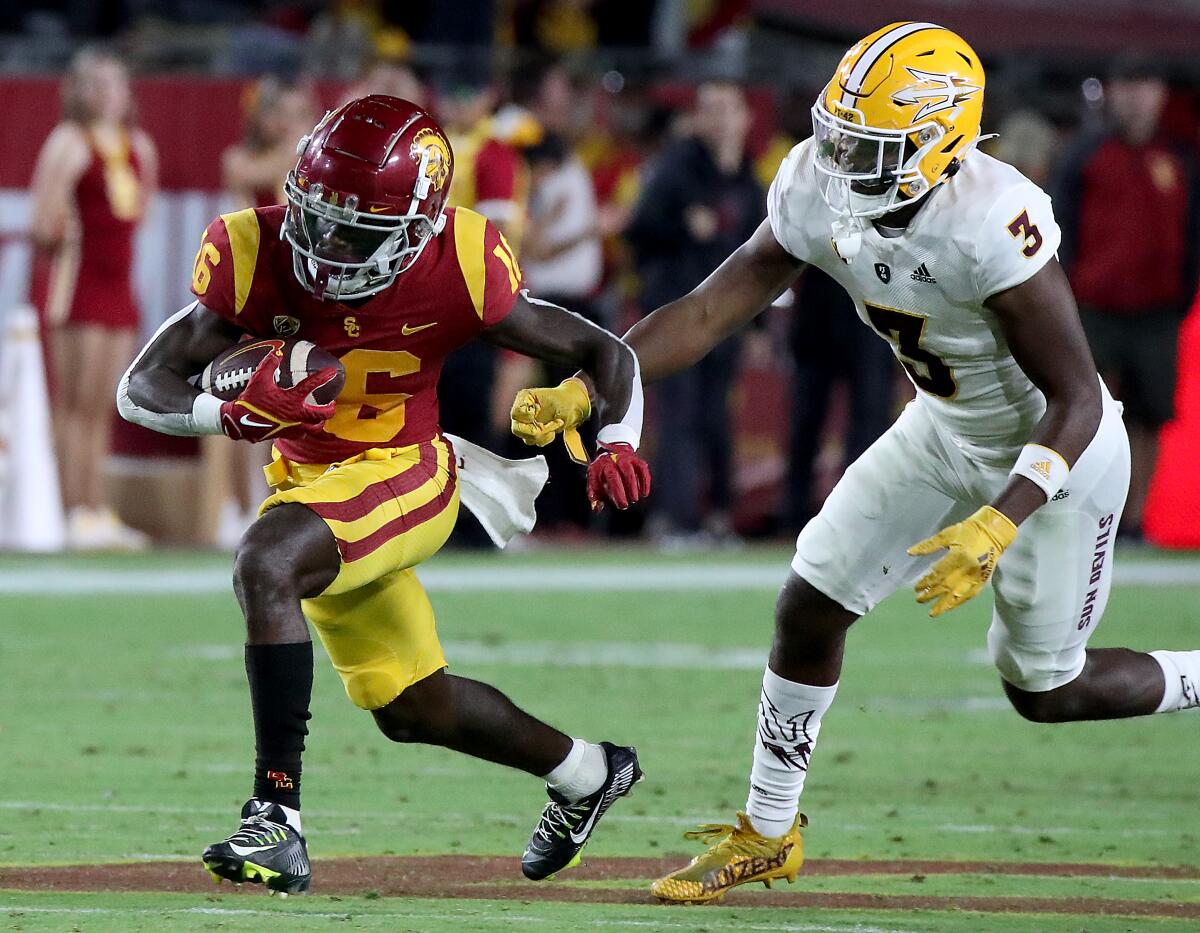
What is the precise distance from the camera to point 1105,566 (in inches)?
209

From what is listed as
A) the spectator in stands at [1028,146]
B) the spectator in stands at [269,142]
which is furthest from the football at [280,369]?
the spectator in stands at [1028,146]

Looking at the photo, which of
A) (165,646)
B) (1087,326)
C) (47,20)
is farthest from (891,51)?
(47,20)

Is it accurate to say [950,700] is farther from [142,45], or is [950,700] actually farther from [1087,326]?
[142,45]

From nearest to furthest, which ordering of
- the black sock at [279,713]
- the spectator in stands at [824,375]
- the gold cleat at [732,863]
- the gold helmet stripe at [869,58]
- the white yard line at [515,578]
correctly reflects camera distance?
the black sock at [279,713], the gold helmet stripe at [869,58], the gold cleat at [732,863], the white yard line at [515,578], the spectator in stands at [824,375]

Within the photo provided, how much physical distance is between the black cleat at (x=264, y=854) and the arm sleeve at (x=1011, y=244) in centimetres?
187

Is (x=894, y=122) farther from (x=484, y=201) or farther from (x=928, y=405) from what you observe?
(x=484, y=201)

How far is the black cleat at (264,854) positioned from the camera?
4.44 m

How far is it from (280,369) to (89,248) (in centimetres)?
709

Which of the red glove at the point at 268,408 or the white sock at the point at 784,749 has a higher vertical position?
the red glove at the point at 268,408

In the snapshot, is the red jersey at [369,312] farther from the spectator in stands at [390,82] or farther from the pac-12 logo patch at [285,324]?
the spectator in stands at [390,82]

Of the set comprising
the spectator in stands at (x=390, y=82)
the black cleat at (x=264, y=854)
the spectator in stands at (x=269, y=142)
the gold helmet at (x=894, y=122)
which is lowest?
the spectator in stands at (x=269, y=142)

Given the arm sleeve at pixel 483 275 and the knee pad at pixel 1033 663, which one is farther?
the knee pad at pixel 1033 663

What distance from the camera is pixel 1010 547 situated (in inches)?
206

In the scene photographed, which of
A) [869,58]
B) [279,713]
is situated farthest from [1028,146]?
[279,713]
